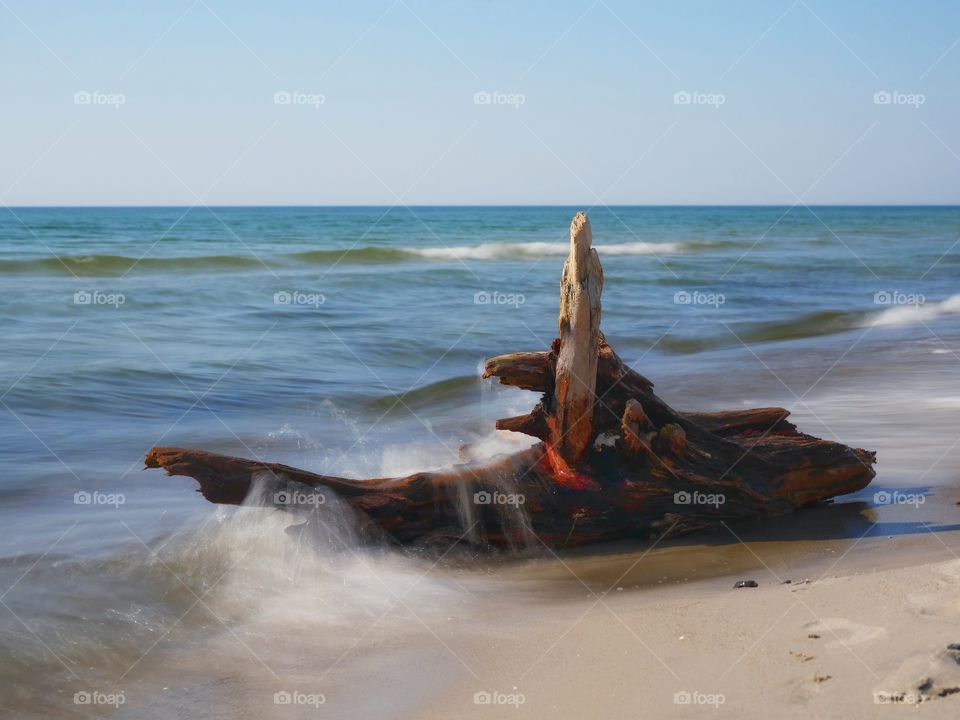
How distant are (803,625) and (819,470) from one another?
2536 millimetres

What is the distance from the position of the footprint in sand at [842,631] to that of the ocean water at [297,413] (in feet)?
5.49

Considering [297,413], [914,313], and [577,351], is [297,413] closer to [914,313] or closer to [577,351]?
[577,351]

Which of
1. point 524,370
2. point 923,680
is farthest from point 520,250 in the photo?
point 923,680

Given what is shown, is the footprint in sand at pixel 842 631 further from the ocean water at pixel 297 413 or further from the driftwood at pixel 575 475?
the driftwood at pixel 575 475

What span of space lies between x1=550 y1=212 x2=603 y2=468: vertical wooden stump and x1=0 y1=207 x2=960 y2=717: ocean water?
0.82 m

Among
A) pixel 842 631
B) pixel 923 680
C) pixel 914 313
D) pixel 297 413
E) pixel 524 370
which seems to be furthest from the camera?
pixel 914 313

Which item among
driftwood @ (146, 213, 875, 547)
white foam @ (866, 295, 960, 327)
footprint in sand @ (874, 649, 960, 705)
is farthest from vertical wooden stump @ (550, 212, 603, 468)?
white foam @ (866, 295, 960, 327)

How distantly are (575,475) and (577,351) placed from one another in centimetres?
83

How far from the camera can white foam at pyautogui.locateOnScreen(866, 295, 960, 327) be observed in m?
19.2

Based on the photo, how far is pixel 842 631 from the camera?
4.45 metres

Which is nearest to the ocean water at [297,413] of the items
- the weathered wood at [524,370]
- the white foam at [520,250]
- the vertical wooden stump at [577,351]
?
the vertical wooden stump at [577,351]

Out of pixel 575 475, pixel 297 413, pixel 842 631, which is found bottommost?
pixel 842 631

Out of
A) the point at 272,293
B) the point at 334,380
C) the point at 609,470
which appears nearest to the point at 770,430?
the point at 609,470

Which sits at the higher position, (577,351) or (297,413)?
(297,413)
